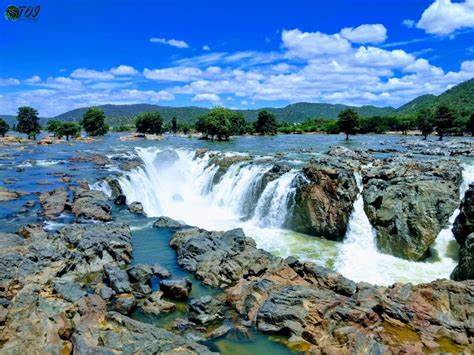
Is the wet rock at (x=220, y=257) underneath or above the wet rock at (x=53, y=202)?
underneath

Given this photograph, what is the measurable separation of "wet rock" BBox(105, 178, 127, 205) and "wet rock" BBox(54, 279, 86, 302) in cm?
1460

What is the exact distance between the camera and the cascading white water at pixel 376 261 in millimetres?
18922

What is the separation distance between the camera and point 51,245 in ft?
57.6

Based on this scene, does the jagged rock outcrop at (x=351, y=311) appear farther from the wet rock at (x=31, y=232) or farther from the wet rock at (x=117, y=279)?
the wet rock at (x=31, y=232)

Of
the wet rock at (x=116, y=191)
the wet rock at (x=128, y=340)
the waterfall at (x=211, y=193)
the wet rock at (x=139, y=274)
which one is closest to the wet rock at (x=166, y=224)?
the waterfall at (x=211, y=193)

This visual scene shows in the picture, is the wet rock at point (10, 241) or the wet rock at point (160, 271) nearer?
the wet rock at point (160, 271)

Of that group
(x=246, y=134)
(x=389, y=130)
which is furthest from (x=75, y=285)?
(x=389, y=130)

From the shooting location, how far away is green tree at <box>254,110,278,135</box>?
10362 cm

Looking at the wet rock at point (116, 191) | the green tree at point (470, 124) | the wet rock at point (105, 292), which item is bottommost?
the wet rock at point (105, 292)

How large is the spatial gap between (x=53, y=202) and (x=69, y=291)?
14.2m

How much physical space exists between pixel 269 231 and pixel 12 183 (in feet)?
74.0

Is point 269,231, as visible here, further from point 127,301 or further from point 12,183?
point 12,183

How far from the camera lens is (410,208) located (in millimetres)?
21766

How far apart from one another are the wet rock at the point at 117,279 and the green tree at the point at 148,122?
3701 inches
